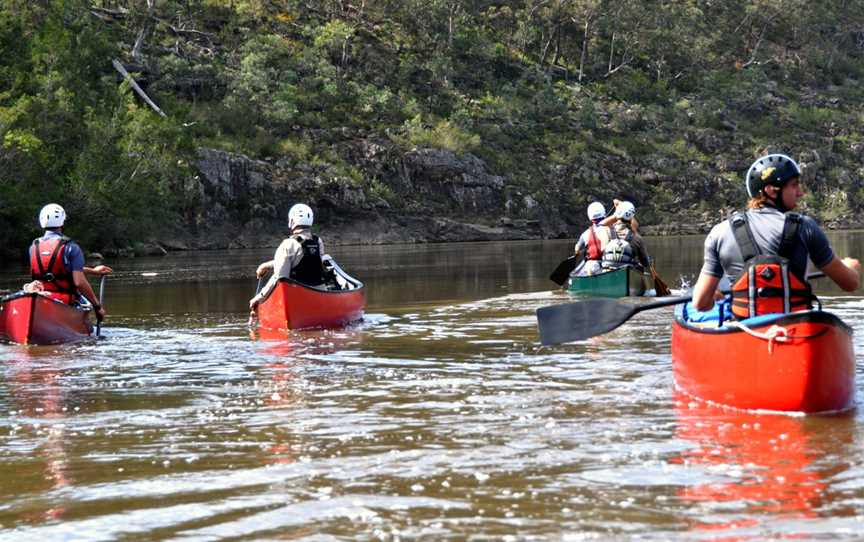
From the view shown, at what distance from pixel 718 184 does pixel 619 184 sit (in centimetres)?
798

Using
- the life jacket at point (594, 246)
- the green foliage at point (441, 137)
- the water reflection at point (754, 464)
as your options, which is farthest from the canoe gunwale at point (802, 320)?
the green foliage at point (441, 137)

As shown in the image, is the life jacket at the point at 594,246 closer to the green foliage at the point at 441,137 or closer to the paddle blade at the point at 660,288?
the paddle blade at the point at 660,288

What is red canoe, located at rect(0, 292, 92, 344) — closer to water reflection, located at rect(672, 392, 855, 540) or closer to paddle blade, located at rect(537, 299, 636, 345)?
paddle blade, located at rect(537, 299, 636, 345)

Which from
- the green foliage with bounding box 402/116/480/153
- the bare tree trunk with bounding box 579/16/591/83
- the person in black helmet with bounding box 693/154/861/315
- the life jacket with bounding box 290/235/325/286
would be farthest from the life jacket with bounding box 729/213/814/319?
the bare tree trunk with bounding box 579/16/591/83

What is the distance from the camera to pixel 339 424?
9.30m

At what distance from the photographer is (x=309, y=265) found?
58.3 ft

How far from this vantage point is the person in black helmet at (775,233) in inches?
355

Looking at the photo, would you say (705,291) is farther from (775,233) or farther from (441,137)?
(441,137)

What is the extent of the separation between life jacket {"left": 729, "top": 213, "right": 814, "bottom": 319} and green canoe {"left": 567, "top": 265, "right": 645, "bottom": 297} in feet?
39.5

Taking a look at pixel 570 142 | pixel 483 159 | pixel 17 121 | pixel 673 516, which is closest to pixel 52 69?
pixel 17 121

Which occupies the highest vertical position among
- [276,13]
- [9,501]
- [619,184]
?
[276,13]

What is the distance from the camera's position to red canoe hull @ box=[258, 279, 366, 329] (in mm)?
17094

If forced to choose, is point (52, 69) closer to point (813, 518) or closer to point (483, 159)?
point (483, 159)

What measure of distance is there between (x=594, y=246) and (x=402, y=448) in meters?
14.9
